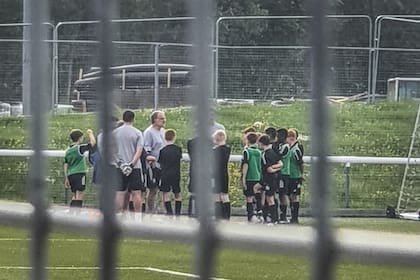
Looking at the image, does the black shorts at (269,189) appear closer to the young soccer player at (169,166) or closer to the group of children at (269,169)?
the group of children at (269,169)

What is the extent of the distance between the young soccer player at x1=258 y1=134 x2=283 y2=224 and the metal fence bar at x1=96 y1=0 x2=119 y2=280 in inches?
372

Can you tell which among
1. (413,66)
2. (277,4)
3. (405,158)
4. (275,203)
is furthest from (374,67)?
(277,4)

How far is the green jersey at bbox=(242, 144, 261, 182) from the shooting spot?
11039 mm

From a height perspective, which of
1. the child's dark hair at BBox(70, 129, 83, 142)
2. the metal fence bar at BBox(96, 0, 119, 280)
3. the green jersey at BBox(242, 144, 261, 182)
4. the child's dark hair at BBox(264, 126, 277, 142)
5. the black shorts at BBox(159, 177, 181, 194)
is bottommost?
the black shorts at BBox(159, 177, 181, 194)

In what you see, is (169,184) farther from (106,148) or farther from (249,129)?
(106,148)

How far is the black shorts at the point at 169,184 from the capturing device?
10.3m

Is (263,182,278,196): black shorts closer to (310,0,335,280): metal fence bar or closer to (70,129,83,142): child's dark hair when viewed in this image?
(70,129,83,142): child's dark hair

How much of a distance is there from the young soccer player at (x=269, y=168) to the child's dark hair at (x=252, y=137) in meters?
0.08

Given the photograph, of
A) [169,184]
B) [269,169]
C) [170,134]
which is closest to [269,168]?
[269,169]

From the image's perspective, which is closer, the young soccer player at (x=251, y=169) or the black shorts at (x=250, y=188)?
the young soccer player at (x=251, y=169)

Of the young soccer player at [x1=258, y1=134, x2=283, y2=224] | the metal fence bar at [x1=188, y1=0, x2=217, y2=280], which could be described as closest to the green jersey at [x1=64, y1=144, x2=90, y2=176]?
the young soccer player at [x1=258, y1=134, x2=283, y2=224]

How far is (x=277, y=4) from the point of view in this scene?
1612mm

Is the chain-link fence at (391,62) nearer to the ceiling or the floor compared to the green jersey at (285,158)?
nearer to the ceiling

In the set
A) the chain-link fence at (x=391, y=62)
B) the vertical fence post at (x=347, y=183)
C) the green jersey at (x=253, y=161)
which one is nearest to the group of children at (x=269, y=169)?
the green jersey at (x=253, y=161)
